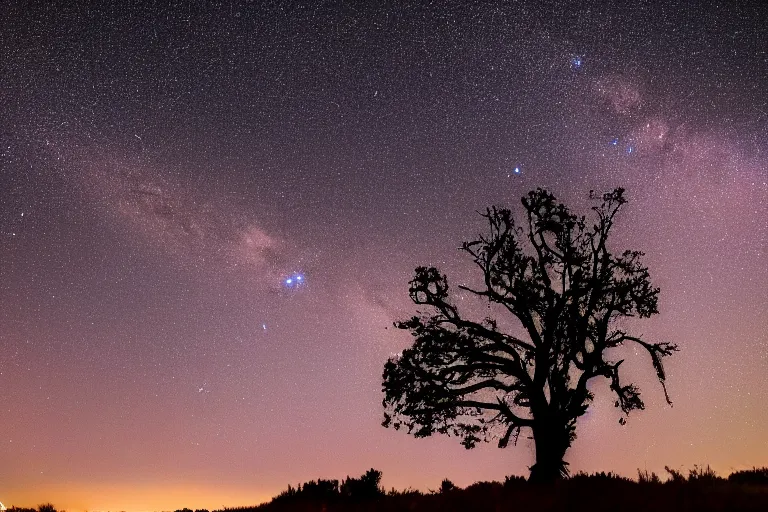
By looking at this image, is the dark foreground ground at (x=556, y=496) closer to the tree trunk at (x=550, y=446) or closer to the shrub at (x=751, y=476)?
the shrub at (x=751, y=476)

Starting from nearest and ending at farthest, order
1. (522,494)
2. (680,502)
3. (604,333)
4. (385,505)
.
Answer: (680,502)
(522,494)
(385,505)
(604,333)

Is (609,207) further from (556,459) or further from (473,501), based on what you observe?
(473,501)

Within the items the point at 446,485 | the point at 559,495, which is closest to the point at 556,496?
the point at 559,495

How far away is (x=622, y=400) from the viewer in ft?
75.5

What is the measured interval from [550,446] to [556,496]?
858 cm

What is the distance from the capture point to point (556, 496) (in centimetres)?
1259

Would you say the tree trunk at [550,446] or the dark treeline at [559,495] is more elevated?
the tree trunk at [550,446]

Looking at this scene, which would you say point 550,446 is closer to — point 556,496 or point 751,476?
point 751,476

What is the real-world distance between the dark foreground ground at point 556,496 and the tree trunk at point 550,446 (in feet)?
11.0

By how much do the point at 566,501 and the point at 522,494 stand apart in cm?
175

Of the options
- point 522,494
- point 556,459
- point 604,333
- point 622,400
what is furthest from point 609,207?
point 522,494

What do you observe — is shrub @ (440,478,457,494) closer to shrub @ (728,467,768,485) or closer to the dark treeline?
the dark treeline

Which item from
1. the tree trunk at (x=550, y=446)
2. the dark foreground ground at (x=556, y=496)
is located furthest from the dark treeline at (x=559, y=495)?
the tree trunk at (x=550, y=446)

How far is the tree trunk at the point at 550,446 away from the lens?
66.7 feet
